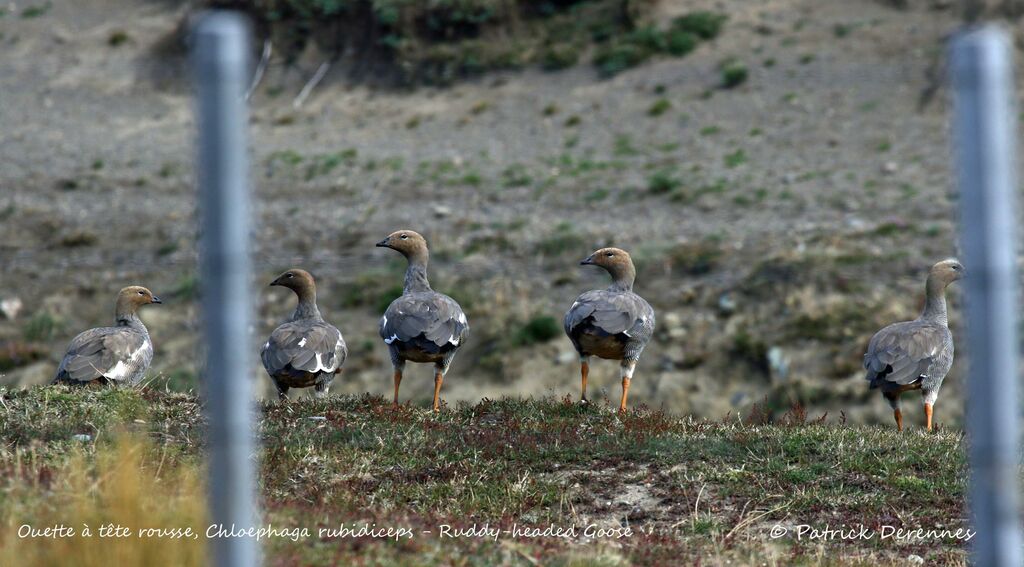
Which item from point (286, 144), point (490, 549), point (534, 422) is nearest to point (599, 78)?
point (286, 144)

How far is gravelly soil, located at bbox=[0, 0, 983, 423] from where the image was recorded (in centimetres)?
2667

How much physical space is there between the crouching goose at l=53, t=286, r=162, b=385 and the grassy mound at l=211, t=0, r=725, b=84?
98.1 ft

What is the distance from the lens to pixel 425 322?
13.6 m

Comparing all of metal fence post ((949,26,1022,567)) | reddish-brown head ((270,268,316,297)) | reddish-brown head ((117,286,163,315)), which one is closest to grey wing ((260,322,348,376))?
→ reddish-brown head ((270,268,316,297))

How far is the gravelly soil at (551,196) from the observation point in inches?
1050

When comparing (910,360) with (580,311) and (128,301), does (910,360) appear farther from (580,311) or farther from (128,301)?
(128,301)

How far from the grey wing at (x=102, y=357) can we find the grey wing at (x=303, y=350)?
1464 millimetres

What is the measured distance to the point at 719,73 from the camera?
40.6 metres

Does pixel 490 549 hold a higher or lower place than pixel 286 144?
higher

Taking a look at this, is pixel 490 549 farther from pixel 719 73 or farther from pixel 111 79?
pixel 111 79

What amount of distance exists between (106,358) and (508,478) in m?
5.36

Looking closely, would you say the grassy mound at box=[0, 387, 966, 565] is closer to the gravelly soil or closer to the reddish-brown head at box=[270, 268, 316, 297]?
the reddish-brown head at box=[270, 268, 316, 297]

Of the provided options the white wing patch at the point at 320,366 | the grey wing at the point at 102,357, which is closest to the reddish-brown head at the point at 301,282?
the white wing patch at the point at 320,366

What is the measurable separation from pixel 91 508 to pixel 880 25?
38.1 metres
